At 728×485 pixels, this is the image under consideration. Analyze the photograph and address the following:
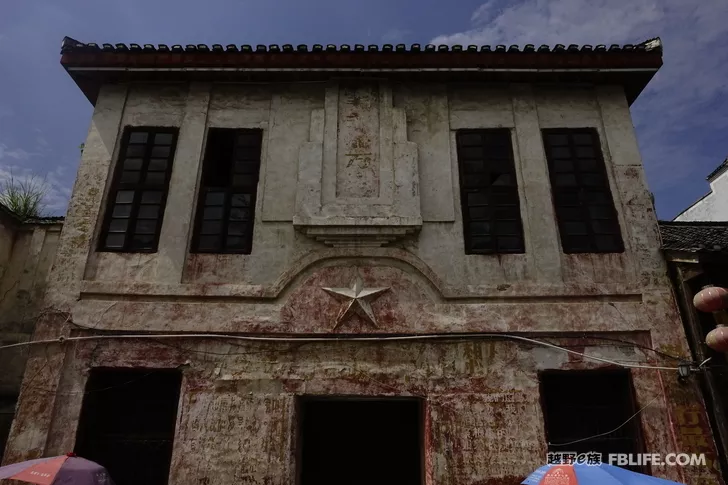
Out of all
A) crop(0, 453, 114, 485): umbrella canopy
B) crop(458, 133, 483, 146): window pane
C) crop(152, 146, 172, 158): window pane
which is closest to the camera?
crop(0, 453, 114, 485): umbrella canopy

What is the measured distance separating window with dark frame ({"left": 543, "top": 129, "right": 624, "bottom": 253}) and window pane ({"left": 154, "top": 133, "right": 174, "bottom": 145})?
6781mm

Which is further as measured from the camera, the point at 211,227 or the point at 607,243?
the point at 211,227

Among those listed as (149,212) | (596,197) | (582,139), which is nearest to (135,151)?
(149,212)

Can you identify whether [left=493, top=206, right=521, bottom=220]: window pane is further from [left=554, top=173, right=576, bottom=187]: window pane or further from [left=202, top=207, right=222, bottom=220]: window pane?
[left=202, top=207, right=222, bottom=220]: window pane

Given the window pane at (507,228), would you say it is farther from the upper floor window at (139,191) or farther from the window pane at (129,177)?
the window pane at (129,177)

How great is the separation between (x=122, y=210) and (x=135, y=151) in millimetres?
1173

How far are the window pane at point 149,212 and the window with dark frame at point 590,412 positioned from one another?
266 inches

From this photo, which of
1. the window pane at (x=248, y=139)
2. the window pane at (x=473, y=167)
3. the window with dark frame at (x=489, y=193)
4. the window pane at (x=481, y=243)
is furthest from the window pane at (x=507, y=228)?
the window pane at (x=248, y=139)

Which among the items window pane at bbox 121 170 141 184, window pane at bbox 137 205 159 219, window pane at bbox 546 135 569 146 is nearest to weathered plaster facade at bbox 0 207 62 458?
window pane at bbox 121 170 141 184

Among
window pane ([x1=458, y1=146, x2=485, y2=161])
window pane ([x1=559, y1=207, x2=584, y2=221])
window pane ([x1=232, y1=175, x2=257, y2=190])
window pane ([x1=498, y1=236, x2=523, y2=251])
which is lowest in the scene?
window pane ([x1=498, y1=236, x2=523, y2=251])

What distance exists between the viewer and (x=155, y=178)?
8.49 metres

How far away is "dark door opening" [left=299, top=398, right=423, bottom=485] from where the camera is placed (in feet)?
27.8

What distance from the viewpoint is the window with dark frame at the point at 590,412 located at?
22.8ft

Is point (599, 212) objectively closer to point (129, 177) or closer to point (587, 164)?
point (587, 164)
